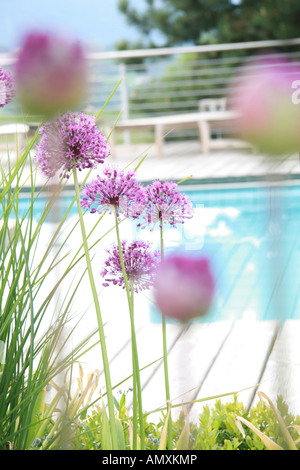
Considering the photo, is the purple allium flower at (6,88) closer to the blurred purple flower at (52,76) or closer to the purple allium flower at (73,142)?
the purple allium flower at (73,142)

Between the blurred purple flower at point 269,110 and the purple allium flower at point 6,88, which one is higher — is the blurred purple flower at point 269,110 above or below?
below

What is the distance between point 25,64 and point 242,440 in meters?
0.80

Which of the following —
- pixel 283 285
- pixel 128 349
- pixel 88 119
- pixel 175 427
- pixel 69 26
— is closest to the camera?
pixel 283 285

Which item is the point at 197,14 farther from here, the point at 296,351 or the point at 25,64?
the point at 25,64

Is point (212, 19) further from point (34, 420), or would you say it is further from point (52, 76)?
point (52, 76)

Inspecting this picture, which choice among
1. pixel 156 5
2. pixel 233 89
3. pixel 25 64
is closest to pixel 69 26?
pixel 25 64

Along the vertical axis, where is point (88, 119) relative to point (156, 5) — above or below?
below

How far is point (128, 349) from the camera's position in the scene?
1.76 meters

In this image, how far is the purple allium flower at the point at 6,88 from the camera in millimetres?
A: 792

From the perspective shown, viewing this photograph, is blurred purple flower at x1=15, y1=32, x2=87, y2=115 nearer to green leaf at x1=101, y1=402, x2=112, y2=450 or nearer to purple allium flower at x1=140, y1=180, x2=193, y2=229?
purple allium flower at x1=140, y1=180, x2=193, y2=229

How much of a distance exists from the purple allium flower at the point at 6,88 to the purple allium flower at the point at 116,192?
0.60 feet

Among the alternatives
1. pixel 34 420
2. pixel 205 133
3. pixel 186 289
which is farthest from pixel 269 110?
pixel 205 133

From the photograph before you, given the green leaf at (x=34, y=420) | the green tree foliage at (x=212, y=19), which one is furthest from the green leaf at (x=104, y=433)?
the green tree foliage at (x=212, y=19)

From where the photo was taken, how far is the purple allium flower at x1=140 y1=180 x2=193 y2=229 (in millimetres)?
718
